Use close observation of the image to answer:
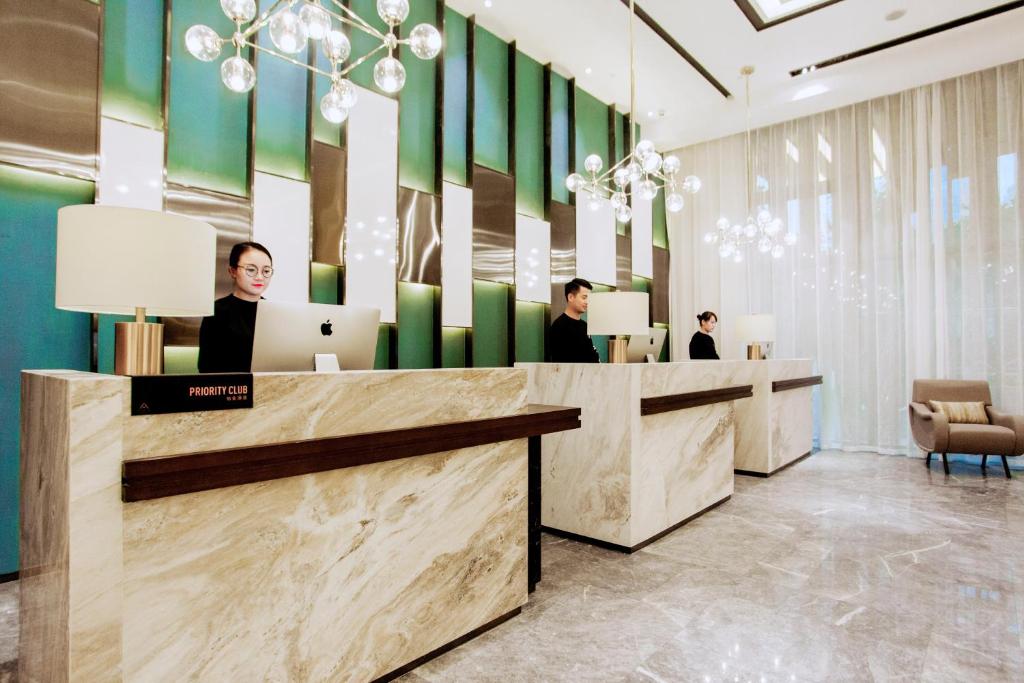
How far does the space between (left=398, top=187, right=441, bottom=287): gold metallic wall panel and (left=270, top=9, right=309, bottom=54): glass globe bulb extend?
2265 millimetres

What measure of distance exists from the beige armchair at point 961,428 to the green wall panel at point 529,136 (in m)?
4.32

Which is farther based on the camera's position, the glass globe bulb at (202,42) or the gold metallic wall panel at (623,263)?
the gold metallic wall panel at (623,263)

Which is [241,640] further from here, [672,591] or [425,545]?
[672,591]

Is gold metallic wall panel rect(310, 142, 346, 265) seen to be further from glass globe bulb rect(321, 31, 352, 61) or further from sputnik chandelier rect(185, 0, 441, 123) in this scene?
glass globe bulb rect(321, 31, 352, 61)

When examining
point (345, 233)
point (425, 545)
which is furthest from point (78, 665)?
point (345, 233)

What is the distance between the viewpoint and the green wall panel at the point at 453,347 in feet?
15.7

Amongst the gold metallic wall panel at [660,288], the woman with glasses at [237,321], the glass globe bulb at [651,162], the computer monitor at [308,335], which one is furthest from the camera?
the gold metallic wall panel at [660,288]

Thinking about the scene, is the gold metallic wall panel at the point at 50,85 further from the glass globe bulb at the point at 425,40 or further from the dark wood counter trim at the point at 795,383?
the dark wood counter trim at the point at 795,383

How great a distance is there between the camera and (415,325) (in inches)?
182

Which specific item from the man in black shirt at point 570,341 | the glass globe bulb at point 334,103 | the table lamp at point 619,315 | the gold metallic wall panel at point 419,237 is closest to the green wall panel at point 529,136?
the gold metallic wall panel at point 419,237

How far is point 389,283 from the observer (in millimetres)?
4312

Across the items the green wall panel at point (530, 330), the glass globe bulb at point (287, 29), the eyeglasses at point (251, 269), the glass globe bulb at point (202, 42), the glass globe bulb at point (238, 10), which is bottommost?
the green wall panel at point (530, 330)

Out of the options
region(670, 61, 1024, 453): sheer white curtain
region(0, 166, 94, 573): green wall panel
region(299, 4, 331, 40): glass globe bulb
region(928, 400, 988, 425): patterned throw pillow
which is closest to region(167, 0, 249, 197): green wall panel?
region(0, 166, 94, 573): green wall panel

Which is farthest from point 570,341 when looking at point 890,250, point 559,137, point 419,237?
point 890,250
